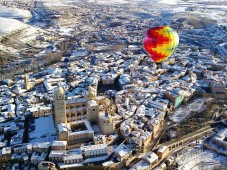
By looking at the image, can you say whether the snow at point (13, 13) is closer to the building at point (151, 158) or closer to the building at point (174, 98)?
the building at point (174, 98)

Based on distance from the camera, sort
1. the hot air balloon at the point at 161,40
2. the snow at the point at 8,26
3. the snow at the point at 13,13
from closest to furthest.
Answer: the hot air balloon at the point at 161,40 < the snow at the point at 8,26 < the snow at the point at 13,13

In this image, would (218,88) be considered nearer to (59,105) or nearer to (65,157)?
(59,105)

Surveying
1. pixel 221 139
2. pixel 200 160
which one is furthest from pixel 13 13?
pixel 200 160

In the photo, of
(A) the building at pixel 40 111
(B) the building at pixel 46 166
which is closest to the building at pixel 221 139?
(B) the building at pixel 46 166

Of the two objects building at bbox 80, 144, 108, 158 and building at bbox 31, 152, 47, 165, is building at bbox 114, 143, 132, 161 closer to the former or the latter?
building at bbox 80, 144, 108, 158

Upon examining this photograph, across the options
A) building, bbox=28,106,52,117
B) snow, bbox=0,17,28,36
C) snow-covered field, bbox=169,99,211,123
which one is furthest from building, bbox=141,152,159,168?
snow, bbox=0,17,28,36
